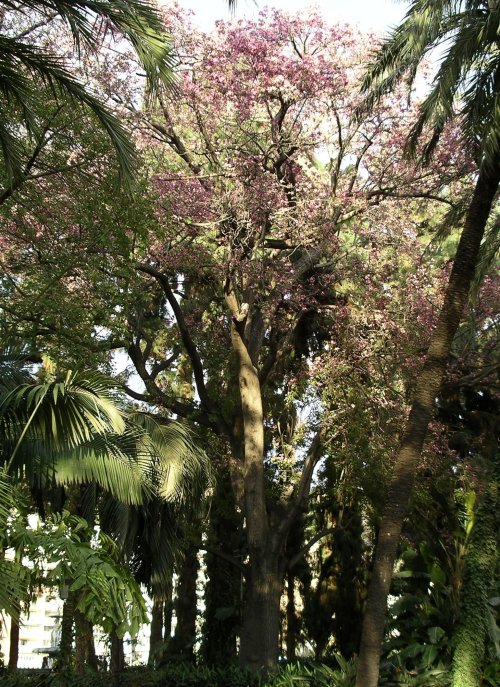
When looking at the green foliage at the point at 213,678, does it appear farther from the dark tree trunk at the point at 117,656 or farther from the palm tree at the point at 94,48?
the palm tree at the point at 94,48

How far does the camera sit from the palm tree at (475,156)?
424 inches

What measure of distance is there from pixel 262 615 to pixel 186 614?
8134 mm

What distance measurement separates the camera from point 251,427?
16578mm

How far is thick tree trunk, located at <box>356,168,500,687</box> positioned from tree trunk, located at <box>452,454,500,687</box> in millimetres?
1607

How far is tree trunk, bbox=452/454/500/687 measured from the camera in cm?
1152

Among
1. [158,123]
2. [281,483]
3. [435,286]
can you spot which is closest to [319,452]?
[281,483]

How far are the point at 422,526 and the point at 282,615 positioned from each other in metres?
7.29

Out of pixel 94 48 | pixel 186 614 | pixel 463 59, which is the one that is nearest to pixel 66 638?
pixel 186 614

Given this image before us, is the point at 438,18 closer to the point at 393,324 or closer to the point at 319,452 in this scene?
the point at 393,324

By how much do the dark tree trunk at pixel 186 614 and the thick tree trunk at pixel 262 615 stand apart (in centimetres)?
651

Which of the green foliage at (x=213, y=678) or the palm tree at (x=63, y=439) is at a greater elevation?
the palm tree at (x=63, y=439)

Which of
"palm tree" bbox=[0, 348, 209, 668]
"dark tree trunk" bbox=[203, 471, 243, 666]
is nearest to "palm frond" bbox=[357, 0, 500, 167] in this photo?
"palm tree" bbox=[0, 348, 209, 668]

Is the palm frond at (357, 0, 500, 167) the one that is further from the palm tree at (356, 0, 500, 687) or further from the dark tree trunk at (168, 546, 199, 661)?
the dark tree trunk at (168, 546, 199, 661)

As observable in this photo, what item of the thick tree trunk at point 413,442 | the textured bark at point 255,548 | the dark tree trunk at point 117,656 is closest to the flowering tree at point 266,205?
the textured bark at point 255,548
